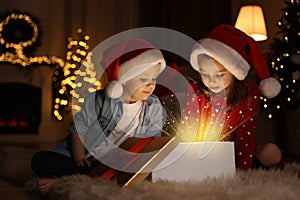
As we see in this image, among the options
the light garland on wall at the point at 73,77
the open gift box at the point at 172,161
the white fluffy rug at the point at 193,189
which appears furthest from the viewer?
the light garland on wall at the point at 73,77

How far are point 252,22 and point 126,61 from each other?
2046 mm

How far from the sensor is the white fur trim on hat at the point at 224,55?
4.37ft

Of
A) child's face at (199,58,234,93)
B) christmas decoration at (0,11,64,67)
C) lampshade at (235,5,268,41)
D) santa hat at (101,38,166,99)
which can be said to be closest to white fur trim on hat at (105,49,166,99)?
santa hat at (101,38,166,99)

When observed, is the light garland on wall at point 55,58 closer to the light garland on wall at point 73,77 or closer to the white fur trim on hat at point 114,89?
the light garland on wall at point 73,77

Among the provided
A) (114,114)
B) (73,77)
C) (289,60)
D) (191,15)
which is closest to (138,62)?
Answer: (114,114)

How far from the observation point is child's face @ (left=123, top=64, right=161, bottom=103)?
1.29 m

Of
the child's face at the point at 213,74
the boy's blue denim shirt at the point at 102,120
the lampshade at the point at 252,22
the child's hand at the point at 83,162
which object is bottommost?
the child's hand at the point at 83,162

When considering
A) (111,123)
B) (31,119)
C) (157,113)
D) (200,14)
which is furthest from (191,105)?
(31,119)

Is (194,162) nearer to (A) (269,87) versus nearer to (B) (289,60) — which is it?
(A) (269,87)

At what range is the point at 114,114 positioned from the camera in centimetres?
136

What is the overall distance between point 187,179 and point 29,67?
11.7 feet

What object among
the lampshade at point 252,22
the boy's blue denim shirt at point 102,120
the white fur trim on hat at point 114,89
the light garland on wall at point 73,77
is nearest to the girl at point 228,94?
the boy's blue denim shirt at point 102,120

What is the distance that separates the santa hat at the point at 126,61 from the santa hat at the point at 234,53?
142mm

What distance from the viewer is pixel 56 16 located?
15.1 ft
